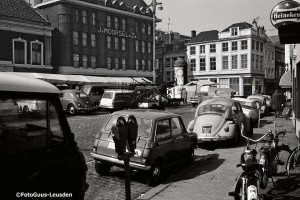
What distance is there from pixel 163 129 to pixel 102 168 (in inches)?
69.3

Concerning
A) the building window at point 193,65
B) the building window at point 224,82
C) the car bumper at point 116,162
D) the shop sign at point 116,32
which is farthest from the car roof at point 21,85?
the building window at point 193,65

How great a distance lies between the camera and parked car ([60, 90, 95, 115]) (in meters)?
25.2

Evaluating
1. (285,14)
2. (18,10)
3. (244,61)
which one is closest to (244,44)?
(244,61)

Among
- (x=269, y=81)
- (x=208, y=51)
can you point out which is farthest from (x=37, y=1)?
(x=269, y=81)

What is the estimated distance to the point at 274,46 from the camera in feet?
230

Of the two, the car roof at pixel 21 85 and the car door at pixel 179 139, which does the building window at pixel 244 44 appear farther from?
the car roof at pixel 21 85

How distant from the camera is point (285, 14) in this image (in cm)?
712

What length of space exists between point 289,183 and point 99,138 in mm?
4342

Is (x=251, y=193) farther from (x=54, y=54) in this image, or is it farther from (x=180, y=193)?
(x=54, y=54)

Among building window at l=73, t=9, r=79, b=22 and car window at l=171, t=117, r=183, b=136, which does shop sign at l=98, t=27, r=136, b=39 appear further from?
car window at l=171, t=117, r=183, b=136

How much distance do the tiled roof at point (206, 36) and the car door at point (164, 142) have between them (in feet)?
186

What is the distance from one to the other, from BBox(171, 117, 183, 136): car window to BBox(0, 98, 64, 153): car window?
5168mm

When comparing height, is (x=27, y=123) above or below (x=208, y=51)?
below

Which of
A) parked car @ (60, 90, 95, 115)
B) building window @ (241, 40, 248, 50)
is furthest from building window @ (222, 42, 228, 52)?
parked car @ (60, 90, 95, 115)
